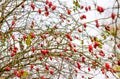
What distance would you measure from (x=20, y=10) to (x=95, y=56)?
1321 mm

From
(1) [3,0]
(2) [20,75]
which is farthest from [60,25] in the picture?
(2) [20,75]

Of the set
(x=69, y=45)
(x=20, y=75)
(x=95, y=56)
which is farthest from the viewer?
(x=95, y=56)

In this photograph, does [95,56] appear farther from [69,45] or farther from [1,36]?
[1,36]

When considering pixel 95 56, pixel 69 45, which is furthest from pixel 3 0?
pixel 95 56

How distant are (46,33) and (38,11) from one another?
0.57 m

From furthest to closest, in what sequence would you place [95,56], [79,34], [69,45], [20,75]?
[79,34] → [95,56] → [69,45] → [20,75]

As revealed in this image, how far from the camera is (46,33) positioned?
3.77 m

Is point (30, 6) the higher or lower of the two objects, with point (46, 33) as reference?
higher

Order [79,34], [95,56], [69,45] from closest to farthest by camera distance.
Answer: [69,45] → [95,56] → [79,34]

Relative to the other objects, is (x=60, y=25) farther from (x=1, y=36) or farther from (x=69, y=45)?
(x=1, y=36)

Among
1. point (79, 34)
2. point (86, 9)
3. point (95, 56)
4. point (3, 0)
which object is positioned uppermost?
point (3, 0)

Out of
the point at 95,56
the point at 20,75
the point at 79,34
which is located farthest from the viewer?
the point at 79,34

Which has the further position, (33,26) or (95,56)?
(33,26)

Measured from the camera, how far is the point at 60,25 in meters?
4.23
